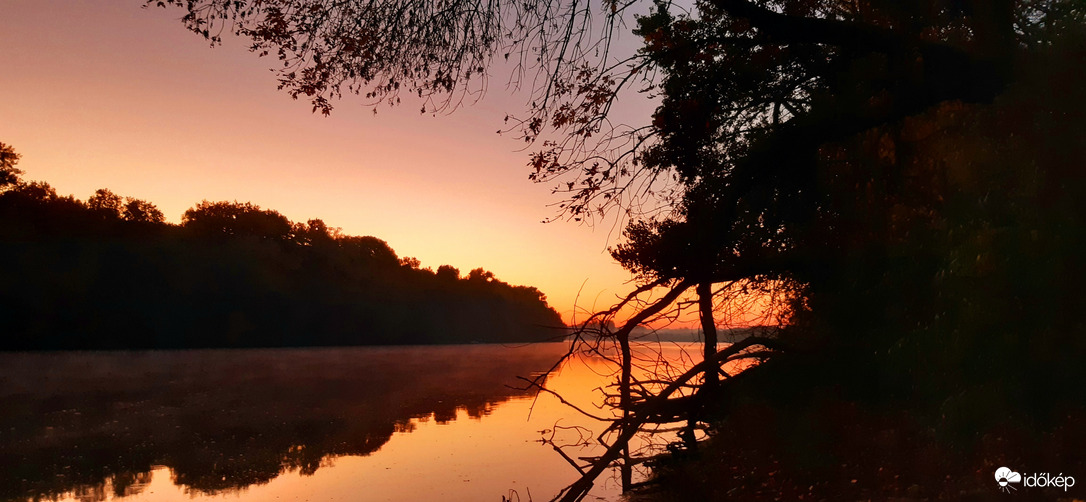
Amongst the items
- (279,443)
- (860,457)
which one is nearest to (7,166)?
(279,443)

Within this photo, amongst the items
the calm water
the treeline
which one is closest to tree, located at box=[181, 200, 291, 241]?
the treeline

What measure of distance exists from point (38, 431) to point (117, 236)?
2086 inches

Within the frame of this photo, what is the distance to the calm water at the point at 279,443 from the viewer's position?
11.2m

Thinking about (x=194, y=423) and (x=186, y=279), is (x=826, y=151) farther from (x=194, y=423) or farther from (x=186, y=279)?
(x=186, y=279)

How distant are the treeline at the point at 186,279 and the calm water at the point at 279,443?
16506mm

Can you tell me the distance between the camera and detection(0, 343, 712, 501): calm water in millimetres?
11180

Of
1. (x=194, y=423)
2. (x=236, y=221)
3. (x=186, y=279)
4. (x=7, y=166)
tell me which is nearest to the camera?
(x=194, y=423)

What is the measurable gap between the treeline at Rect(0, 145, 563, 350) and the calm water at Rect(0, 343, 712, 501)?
16.5 meters

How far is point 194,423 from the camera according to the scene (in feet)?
59.7

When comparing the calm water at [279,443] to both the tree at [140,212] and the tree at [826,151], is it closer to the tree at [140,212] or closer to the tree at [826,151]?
the tree at [826,151]

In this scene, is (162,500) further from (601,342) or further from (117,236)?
(117,236)

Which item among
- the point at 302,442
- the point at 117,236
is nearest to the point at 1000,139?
the point at 302,442

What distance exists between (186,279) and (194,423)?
2129 inches

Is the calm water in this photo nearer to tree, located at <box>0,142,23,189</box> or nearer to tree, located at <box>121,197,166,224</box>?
tree, located at <box>0,142,23,189</box>
